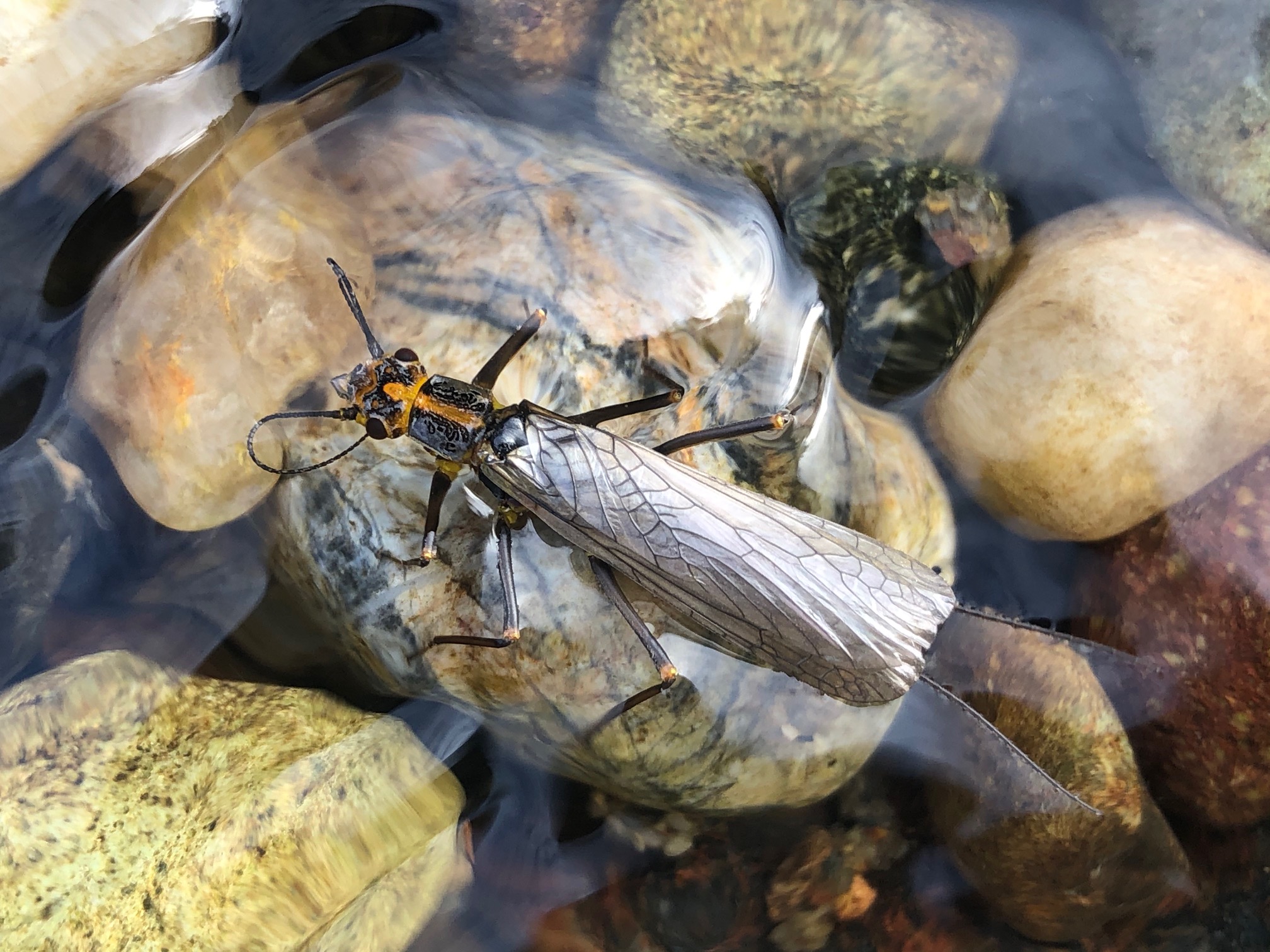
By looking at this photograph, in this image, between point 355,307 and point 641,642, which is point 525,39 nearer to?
point 355,307

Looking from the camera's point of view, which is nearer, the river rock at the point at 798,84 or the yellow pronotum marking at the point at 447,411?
the yellow pronotum marking at the point at 447,411

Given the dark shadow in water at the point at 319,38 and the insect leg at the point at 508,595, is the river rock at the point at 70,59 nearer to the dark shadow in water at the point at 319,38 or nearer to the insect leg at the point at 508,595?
the dark shadow in water at the point at 319,38

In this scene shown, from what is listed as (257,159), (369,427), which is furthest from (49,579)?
(257,159)

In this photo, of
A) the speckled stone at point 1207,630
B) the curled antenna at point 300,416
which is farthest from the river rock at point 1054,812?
the curled antenna at point 300,416

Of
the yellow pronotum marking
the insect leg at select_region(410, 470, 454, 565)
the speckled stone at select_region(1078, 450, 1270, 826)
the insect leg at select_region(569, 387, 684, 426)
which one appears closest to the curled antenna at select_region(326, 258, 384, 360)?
the yellow pronotum marking

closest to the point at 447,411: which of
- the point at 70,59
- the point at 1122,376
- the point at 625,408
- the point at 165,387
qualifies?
the point at 625,408

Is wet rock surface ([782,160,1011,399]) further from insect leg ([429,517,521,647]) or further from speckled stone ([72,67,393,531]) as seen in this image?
speckled stone ([72,67,393,531])

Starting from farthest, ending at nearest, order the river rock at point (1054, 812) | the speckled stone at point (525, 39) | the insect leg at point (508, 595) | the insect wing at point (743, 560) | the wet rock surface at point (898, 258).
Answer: the speckled stone at point (525, 39), the wet rock surface at point (898, 258), the river rock at point (1054, 812), the insect leg at point (508, 595), the insect wing at point (743, 560)
